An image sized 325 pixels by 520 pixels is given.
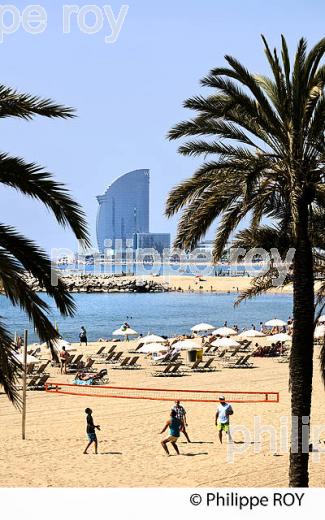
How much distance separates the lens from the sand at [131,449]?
584 inches

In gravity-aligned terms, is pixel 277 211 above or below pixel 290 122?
below

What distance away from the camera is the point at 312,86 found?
1183 cm

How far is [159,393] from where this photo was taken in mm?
26734

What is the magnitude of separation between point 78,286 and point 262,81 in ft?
532

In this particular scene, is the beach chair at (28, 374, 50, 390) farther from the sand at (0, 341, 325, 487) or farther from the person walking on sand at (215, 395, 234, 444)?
the person walking on sand at (215, 395, 234, 444)

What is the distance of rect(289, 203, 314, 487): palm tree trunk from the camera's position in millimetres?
11836

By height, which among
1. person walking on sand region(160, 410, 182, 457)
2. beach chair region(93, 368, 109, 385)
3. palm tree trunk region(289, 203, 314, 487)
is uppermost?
palm tree trunk region(289, 203, 314, 487)

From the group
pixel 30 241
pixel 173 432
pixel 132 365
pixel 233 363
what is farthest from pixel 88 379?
pixel 30 241

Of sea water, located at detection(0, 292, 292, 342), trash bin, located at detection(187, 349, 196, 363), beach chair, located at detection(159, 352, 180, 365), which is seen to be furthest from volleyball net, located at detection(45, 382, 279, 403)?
sea water, located at detection(0, 292, 292, 342)

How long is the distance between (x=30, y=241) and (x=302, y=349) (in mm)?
4803

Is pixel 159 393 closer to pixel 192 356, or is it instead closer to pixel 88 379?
pixel 88 379

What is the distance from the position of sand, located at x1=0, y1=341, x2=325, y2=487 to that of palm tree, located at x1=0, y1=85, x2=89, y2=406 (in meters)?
6.61
